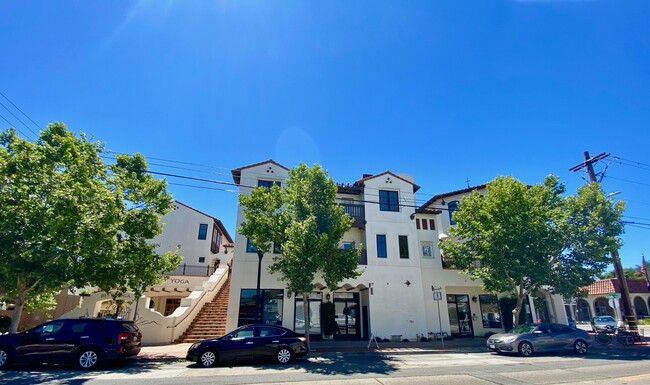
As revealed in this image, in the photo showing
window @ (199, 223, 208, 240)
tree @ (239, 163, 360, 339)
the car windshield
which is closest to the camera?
tree @ (239, 163, 360, 339)

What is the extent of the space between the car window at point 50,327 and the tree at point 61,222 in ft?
4.69

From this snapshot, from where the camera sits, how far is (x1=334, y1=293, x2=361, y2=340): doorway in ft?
65.2

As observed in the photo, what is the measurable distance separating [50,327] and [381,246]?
16.5 m

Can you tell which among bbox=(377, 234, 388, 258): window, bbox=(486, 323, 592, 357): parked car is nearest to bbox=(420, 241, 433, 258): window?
bbox=(377, 234, 388, 258): window

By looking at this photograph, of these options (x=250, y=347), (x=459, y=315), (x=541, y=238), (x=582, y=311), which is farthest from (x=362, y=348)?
(x=582, y=311)

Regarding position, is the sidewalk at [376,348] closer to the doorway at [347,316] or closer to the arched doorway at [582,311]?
the doorway at [347,316]

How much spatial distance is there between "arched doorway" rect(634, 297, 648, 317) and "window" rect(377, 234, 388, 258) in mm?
41663

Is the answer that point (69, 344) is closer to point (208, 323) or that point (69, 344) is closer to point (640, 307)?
point (208, 323)

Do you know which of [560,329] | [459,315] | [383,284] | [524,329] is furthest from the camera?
[459,315]

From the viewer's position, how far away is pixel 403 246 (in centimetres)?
2128

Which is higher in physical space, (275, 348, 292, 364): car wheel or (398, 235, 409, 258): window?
(398, 235, 409, 258): window

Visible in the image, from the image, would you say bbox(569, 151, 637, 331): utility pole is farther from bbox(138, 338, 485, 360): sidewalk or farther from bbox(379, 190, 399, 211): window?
bbox(379, 190, 399, 211): window

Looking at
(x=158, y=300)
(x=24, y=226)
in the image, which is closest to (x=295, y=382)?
(x=24, y=226)

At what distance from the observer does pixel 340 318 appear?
791 inches
